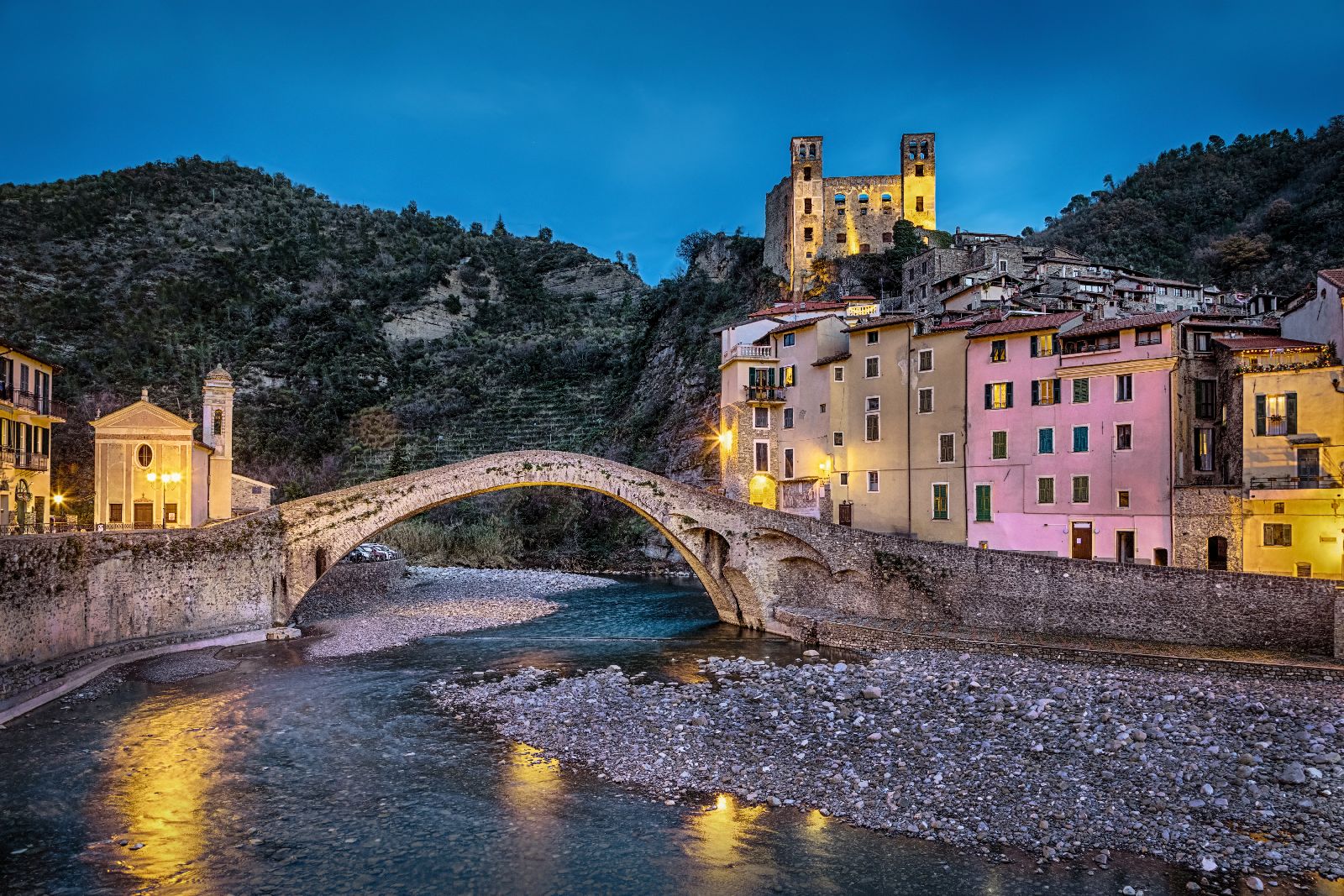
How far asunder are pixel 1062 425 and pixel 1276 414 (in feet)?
16.1

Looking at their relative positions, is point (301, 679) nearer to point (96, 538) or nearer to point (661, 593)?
point (96, 538)

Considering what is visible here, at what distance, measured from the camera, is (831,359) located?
29641 mm

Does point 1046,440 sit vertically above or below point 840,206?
below

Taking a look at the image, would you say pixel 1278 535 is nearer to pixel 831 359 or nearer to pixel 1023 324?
pixel 1023 324

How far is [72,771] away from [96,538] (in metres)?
8.35

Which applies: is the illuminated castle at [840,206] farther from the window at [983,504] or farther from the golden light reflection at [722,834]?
the golden light reflection at [722,834]

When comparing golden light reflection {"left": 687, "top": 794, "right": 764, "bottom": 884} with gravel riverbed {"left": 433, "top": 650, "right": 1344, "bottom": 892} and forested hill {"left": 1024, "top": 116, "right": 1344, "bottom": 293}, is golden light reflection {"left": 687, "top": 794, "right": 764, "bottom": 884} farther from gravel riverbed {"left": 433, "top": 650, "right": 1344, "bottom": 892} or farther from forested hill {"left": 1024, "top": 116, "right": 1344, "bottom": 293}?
forested hill {"left": 1024, "top": 116, "right": 1344, "bottom": 293}

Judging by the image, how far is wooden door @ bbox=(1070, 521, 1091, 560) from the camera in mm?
23312

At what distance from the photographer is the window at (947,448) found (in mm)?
25906

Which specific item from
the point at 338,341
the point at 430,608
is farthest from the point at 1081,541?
the point at 338,341

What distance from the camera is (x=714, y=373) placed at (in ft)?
154

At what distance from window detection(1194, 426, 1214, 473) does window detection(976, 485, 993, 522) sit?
17.4 ft

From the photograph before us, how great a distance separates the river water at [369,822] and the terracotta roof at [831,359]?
18485 millimetres

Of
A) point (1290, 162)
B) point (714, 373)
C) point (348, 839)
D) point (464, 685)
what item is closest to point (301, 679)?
point (464, 685)
